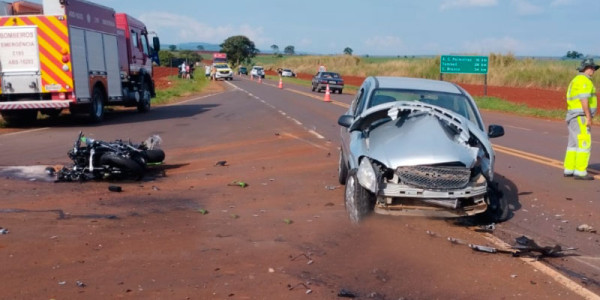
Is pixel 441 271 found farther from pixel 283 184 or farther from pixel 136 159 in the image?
pixel 136 159

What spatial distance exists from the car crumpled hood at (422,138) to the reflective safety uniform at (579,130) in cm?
324

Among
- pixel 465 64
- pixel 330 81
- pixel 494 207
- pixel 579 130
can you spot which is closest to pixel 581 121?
pixel 579 130

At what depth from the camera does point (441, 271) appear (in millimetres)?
5141

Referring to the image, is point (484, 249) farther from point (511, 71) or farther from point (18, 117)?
point (511, 71)

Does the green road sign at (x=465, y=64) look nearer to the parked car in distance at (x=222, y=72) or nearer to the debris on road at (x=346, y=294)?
the debris on road at (x=346, y=294)

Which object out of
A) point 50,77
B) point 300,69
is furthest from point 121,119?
point 300,69

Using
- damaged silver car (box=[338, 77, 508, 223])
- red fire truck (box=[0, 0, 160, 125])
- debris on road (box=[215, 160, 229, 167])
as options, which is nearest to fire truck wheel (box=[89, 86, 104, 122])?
red fire truck (box=[0, 0, 160, 125])

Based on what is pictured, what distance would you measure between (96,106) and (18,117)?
7.53 ft

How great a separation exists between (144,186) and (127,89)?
13.8m

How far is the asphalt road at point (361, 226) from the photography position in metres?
4.87

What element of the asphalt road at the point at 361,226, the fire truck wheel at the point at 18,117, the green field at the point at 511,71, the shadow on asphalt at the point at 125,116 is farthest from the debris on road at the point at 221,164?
the green field at the point at 511,71

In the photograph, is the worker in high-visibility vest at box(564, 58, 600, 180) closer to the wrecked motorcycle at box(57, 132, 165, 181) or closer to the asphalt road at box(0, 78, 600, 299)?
the asphalt road at box(0, 78, 600, 299)

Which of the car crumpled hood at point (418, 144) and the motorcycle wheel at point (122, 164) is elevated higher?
the car crumpled hood at point (418, 144)

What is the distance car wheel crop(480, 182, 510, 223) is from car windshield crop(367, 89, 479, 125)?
1.47 m
